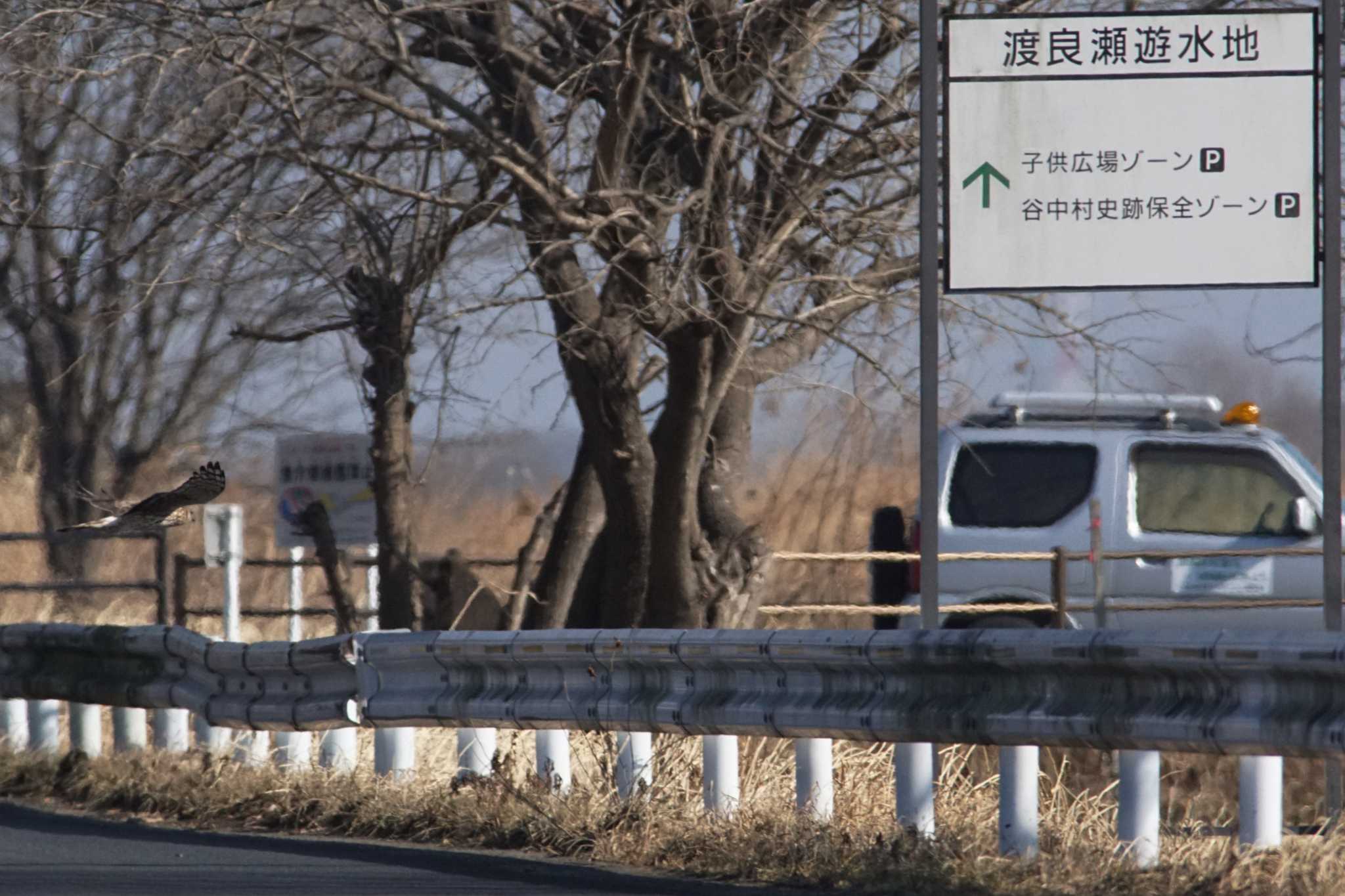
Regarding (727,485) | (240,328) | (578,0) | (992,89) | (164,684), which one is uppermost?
(578,0)

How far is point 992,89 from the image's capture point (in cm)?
729

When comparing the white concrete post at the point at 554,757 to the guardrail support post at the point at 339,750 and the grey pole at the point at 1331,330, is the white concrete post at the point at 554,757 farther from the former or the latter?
the grey pole at the point at 1331,330

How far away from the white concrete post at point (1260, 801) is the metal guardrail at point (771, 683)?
11.3 inches

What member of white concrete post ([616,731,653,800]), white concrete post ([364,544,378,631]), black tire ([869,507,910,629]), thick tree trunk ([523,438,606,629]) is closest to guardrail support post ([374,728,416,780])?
white concrete post ([616,731,653,800])

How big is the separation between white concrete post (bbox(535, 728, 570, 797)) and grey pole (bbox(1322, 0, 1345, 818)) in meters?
2.85

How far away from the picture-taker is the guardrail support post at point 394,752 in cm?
727

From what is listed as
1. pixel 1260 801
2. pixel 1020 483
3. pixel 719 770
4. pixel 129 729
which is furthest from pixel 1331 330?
pixel 129 729

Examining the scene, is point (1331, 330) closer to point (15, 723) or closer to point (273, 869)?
point (273, 869)

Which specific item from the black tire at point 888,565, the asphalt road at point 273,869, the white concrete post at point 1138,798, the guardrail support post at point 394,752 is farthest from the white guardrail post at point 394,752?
the black tire at point 888,565

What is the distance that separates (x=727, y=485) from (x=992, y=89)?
4461 mm

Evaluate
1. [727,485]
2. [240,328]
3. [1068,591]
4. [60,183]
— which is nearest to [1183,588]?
[1068,591]

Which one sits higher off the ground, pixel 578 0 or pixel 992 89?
pixel 578 0

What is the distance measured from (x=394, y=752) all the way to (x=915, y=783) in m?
2.34

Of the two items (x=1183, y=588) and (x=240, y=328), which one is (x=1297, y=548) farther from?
(x=240, y=328)
